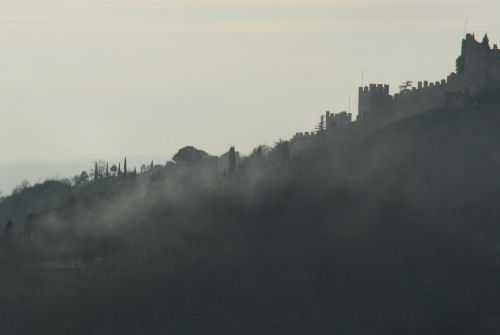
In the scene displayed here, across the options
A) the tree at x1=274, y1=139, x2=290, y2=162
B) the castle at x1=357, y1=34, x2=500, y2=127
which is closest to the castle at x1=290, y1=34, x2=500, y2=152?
the castle at x1=357, y1=34, x2=500, y2=127

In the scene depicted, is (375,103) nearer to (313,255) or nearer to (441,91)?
(441,91)

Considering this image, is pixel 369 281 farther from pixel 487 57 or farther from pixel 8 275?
pixel 8 275

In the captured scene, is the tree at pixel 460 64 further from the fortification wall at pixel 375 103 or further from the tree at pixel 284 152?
the tree at pixel 284 152

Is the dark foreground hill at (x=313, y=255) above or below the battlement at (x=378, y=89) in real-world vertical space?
below

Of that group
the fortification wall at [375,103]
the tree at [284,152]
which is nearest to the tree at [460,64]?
the fortification wall at [375,103]

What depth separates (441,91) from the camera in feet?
461

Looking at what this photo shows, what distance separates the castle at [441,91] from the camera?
453 feet

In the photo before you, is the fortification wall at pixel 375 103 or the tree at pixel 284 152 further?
the tree at pixel 284 152

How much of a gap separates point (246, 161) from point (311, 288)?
35019mm

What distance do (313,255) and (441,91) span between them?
1981cm

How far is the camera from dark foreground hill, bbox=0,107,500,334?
14100cm

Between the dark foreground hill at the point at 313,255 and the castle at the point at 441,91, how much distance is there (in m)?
1.33

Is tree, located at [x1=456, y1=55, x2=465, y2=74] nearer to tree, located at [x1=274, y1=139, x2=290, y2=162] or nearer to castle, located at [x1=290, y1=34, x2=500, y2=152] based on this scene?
castle, located at [x1=290, y1=34, x2=500, y2=152]

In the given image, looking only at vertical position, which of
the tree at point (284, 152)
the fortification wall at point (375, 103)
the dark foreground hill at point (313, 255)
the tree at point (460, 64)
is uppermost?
the tree at point (460, 64)
